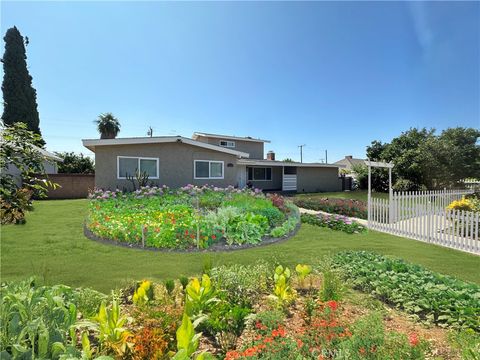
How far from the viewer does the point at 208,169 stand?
16.8m

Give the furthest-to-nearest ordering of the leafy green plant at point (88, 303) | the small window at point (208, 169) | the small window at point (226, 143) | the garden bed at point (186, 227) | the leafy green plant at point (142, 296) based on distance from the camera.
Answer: the small window at point (226, 143), the small window at point (208, 169), the garden bed at point (186, 227), the leafy green plant at point (142, 296), the leafy green plant at point (88, 303)

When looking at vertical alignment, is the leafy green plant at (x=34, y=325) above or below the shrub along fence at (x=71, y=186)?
below

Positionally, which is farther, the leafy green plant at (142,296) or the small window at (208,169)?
the small window at (208,169)

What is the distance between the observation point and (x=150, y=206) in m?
10.1

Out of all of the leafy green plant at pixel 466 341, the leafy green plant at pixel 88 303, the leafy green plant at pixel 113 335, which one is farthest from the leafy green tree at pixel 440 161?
the leafy green plant at pixel 113 335

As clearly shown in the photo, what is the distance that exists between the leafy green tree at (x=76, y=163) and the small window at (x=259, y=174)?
53.6 feet

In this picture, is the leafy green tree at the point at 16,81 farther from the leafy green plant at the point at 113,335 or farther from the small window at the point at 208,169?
the leafy green plant at the point at 113,335

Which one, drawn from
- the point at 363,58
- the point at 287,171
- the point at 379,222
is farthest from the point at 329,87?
the point at 287,171

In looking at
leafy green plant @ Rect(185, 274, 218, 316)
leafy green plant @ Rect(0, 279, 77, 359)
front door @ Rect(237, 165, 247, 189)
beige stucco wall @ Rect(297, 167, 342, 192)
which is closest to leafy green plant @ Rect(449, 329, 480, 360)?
leafy green plant @ Rect(185, 274, 218, 316)

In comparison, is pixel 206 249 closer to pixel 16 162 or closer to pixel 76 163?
pixel 16 162

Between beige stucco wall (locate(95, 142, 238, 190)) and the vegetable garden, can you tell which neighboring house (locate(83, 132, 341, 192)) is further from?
the vegetable garden

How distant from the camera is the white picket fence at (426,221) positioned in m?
7.44

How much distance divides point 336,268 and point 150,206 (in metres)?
7.36

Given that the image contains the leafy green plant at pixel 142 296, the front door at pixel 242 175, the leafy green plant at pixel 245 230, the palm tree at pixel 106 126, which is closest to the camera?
the leafy green plant at pixel 142 296
